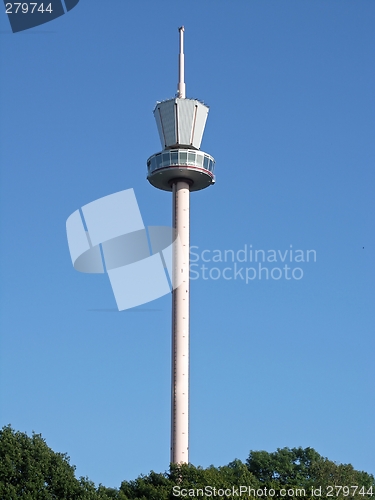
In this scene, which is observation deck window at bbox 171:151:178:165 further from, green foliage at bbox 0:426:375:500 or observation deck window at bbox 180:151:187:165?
green foliage at bbox 0:426:375:500

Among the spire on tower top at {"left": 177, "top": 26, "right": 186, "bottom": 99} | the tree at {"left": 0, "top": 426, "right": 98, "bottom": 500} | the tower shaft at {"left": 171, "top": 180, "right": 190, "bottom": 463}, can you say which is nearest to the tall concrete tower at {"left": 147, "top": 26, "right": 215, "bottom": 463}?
the tower shaft at {"left": 171, "top": 180, "right": 190, "bottom": 463}

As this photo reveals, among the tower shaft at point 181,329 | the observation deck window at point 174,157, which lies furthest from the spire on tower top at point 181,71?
the tower shaft at point 181,329

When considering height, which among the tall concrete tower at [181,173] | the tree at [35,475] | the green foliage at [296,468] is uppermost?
the tall concrete tower at [181,173]

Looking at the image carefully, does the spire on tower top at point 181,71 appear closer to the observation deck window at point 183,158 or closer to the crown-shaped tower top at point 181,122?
the crown-shaped tower top at point 181,122

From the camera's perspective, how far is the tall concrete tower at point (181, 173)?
10356cm

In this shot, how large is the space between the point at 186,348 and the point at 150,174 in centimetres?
2517

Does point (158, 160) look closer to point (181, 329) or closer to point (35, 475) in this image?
point (181, 329)

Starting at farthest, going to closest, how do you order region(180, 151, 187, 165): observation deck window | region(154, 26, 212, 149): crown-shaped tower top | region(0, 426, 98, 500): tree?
region(154, 26, 212, 149): crown-shaped tower top, region(180, 151, 187, 165): observation deck window, region(0, 426, 98, 500): tree

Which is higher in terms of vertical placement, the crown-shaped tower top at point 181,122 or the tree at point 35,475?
the crown-shaped tower top at point 181,122

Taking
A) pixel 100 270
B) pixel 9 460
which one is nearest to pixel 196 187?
pixel 100 270

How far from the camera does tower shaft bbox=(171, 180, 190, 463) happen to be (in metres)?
98.5

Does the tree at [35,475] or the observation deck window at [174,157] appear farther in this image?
the observation deck window at [174,157]

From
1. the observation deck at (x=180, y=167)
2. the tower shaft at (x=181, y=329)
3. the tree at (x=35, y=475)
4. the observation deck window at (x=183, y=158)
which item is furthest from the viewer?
the observation deck at (x=180, y=167)

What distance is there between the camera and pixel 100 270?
102 metres
